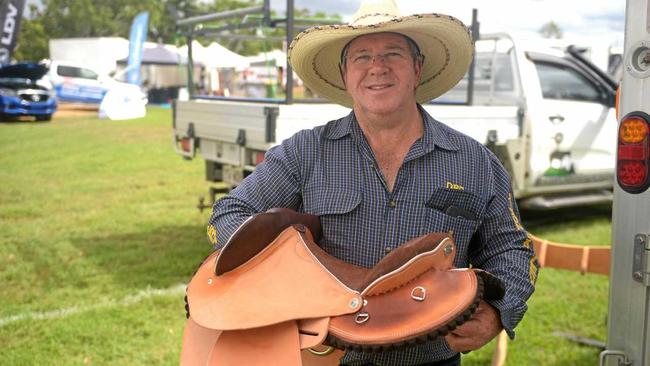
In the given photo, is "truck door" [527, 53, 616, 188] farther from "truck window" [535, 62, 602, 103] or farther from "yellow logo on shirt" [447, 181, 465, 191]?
"yellow logo on shirt" [447, 181, 465, 191]

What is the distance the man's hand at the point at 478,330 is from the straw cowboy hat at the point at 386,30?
810 millimetres

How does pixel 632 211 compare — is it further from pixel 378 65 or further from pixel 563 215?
pixel 563 215

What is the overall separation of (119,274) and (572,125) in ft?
15.2

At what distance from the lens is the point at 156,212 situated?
798 cm

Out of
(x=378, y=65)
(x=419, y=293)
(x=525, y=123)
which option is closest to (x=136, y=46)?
(x=525, y=123)

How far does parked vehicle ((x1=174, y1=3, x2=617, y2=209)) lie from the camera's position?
5.73 metres

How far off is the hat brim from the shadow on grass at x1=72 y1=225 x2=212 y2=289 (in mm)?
3230

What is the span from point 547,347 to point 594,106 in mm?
3861

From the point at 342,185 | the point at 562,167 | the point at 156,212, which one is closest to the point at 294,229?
the point at 342,185

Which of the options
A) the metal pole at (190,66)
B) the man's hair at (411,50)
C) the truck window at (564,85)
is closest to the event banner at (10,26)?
the metal pole at (190,66)

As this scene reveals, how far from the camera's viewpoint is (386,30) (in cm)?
196

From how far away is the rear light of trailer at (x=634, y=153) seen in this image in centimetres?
207

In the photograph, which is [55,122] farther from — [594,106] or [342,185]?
[342,185]

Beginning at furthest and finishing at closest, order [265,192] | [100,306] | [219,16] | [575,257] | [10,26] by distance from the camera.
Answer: [10,26] → [219,16] → [100,306] → [575,257] → [265,192]
